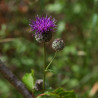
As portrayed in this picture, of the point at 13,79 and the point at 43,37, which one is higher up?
the point at 43,37

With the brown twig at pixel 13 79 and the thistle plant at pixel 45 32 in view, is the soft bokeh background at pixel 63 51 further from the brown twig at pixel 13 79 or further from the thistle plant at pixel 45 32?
the brown twig at pixel 13 79

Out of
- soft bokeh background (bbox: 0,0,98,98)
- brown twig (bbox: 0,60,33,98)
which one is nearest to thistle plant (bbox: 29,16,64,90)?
brown twig (bbox: 0,60,33,98)

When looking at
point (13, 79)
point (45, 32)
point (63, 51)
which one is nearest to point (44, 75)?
point (13, 79)

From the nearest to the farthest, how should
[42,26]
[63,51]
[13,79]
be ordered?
[13,79] < [42,26] < [63,51]

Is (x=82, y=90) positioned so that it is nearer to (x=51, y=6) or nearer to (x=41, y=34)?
(x=51, y=6)

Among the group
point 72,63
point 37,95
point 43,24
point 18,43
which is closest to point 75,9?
point 72,63

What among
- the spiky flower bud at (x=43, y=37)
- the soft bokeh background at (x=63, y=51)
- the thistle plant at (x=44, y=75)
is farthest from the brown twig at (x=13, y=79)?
the soft bokeh background at (x=63, y=51)

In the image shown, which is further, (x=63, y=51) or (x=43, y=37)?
(x=63, y=51)

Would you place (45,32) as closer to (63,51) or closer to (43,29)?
(43,29)
